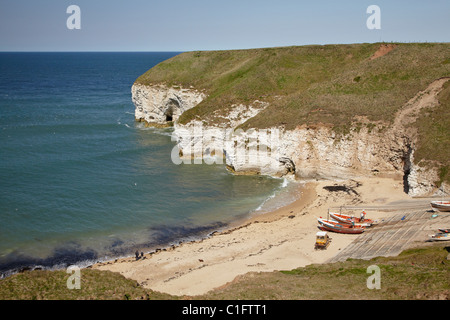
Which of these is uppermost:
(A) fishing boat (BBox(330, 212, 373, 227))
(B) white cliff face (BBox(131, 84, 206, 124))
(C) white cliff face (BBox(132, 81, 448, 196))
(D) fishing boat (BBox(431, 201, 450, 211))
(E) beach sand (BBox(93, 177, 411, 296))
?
(B) white cliff face (BBox(131, 84, 206, 124))

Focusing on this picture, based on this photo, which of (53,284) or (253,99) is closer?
(53,284)

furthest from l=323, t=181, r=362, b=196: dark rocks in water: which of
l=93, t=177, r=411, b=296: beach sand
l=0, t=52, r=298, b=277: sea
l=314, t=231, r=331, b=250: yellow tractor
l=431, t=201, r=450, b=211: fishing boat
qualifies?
l=314, t=231, r=331, b=250: yellow tractor

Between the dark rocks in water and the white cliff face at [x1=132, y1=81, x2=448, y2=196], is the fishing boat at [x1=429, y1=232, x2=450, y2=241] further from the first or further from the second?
the dark rocks in water

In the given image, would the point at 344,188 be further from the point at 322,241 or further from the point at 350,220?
the point at 322,241

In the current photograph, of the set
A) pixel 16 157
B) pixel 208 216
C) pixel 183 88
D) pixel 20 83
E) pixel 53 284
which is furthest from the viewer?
pixel 20 83

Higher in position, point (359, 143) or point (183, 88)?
point (183, 88)

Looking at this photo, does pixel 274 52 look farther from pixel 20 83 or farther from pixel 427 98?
pixel 20 83

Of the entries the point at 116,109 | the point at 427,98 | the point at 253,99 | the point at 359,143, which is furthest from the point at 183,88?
the point at 427,98

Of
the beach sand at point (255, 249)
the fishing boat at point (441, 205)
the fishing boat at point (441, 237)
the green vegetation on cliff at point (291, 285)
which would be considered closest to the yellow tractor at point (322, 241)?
the beach sand at point (255, 249)
